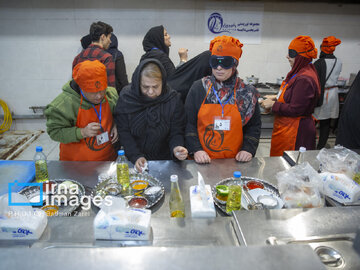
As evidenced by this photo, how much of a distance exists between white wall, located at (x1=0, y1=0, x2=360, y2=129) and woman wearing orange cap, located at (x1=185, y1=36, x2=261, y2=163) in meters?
3.14

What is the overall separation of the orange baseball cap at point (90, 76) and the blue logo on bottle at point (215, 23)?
11.7 feet

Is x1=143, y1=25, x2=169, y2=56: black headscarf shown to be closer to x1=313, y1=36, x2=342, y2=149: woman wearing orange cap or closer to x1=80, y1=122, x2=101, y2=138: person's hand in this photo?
x1=80, y1=122, x2=101, y2=138: person's hand

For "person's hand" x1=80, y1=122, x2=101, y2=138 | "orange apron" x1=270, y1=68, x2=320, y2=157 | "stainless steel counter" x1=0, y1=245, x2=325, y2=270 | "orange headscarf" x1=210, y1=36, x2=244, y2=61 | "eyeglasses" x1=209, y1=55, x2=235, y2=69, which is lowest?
"orange apron" x1=270, y1=68, x2=320, y2=157

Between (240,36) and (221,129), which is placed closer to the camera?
(221,129)

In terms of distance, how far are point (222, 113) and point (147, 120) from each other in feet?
2.02

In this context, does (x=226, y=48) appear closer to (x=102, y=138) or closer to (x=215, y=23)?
(x=102, y=138)

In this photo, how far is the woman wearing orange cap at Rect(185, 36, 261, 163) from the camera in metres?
2.04

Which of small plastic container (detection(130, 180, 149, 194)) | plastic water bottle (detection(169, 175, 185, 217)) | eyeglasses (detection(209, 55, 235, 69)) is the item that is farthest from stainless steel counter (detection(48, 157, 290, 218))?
eyeglasses (detection(209, 55, 235, 69))

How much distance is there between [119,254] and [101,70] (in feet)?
5.23

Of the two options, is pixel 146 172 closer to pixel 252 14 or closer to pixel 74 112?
pixel 74 112

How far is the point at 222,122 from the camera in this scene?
81.4 inches

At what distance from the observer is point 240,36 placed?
4.98m

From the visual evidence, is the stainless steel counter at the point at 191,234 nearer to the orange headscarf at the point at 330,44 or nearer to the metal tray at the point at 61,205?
the metal tray at the point at 61,205

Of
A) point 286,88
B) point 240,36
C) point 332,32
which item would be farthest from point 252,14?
point 286,88
